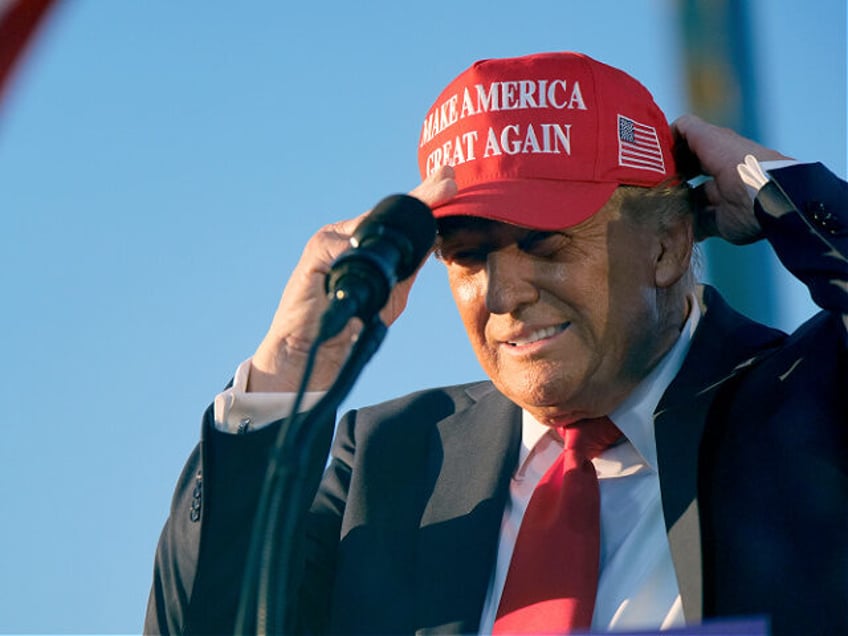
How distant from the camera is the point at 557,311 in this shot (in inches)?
94.3

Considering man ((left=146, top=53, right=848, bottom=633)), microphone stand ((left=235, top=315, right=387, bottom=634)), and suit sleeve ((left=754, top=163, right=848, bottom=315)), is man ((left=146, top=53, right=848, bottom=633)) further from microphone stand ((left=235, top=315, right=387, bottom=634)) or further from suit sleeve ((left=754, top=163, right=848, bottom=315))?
microphone stand ((left=235, top=315, right=387, bottom=634))

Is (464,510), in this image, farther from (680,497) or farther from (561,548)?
(680,497)

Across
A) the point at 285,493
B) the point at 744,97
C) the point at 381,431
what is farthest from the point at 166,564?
the point at 744,97

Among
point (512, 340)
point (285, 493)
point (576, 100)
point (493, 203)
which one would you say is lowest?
point (285, 493)

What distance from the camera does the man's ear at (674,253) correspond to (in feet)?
8.27

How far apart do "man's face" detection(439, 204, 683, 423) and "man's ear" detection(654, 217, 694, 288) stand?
55 mm

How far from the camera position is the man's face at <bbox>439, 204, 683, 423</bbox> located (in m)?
2.38

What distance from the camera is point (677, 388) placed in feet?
7.77

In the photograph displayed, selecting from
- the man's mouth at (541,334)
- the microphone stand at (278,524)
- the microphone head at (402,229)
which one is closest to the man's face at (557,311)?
the man's mouth at (541,334)

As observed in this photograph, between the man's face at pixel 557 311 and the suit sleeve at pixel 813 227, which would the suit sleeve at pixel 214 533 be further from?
the suit sleeve at pixel 813 227

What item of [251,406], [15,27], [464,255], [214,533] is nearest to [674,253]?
[464,255]

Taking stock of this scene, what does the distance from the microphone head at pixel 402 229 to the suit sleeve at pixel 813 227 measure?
90 cm

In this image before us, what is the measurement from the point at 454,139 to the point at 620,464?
684 millimetres

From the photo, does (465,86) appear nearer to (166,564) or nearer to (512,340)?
(512,340)
